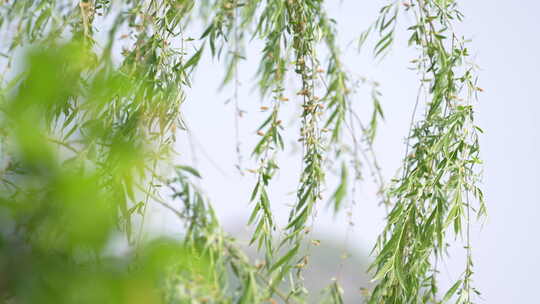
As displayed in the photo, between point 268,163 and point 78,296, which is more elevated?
point 268,163

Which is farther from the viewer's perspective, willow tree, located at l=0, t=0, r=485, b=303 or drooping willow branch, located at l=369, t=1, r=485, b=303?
drooping willow branch, located at l=369, t=1, r=485, b=303

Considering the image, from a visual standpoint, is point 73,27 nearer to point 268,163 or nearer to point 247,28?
point 247,28

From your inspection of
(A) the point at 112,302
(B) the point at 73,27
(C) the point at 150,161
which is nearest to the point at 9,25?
(B) the point at 73,27

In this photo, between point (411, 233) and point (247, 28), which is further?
point (411, 233)

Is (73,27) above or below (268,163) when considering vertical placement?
above

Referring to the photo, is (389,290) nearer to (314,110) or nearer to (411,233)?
(411,233)

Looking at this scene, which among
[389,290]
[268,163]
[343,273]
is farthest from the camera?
[389,290]

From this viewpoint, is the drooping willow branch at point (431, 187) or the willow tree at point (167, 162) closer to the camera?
the willow tree at point (167, 162)

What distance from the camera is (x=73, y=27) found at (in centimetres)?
158

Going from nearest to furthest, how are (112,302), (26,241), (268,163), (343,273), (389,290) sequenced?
1. (112,302)
2. (26,241)
3. (343,273)
4. (268,163)
5. (389,290)

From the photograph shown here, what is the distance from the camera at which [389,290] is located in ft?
5.61

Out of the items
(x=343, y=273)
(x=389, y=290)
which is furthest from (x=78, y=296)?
(x=389, y=290)

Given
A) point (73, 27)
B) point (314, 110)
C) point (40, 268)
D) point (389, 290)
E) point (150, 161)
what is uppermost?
point (73, 27)

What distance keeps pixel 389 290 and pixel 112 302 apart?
3.55 feet
